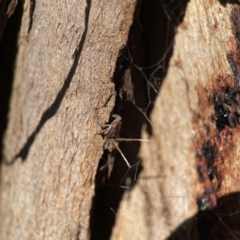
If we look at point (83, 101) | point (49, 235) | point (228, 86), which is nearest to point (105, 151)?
point (83, 101)

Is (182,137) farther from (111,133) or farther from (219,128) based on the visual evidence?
(111,133)

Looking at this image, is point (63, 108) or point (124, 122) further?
point (124, 122)

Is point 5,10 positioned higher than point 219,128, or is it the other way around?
point 5,10

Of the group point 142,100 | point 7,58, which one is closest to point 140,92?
point 142,100

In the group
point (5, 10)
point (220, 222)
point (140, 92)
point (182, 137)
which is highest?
point (5, 10)

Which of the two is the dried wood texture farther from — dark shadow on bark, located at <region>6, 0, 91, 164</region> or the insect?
the insect

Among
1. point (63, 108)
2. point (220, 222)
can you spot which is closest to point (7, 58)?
point (63, 108)

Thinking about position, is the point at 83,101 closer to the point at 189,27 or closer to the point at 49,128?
the point at 49,128

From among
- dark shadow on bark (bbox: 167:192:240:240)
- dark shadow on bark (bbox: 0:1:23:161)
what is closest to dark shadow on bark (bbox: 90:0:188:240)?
dark shadow on bark (bbox: 167:192:240:240)
